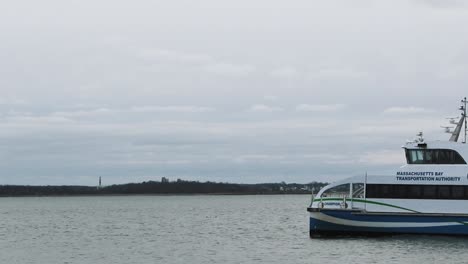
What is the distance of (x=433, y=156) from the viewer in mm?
38438

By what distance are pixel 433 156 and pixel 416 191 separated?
210 cm

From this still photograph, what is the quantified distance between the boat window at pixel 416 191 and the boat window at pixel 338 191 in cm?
109

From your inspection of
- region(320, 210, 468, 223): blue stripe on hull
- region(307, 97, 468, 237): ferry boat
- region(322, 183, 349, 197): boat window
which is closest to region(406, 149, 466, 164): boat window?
region(307, 97, 468, 237): ferry boat

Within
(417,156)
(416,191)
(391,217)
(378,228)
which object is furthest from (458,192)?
(378,228)

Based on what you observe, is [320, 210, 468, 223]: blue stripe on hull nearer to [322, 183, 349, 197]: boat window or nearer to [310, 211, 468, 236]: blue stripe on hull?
[310, 211, 468, 236]: blue stripe on hull

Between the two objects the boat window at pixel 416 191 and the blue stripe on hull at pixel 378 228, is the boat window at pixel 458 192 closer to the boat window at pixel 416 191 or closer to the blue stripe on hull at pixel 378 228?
the boat window at pixel 416 191

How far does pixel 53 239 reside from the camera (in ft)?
162

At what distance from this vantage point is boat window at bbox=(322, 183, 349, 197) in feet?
127

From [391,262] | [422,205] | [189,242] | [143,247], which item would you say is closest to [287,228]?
[189,242]

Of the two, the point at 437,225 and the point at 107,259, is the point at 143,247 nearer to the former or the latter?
the point at 107,259

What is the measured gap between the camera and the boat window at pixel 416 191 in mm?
37188

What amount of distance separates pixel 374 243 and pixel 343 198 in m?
2.66

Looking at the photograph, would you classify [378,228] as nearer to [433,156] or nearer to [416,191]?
[416,191]

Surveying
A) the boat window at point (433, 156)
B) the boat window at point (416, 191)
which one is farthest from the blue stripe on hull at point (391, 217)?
the boat window at point (433, 156)
